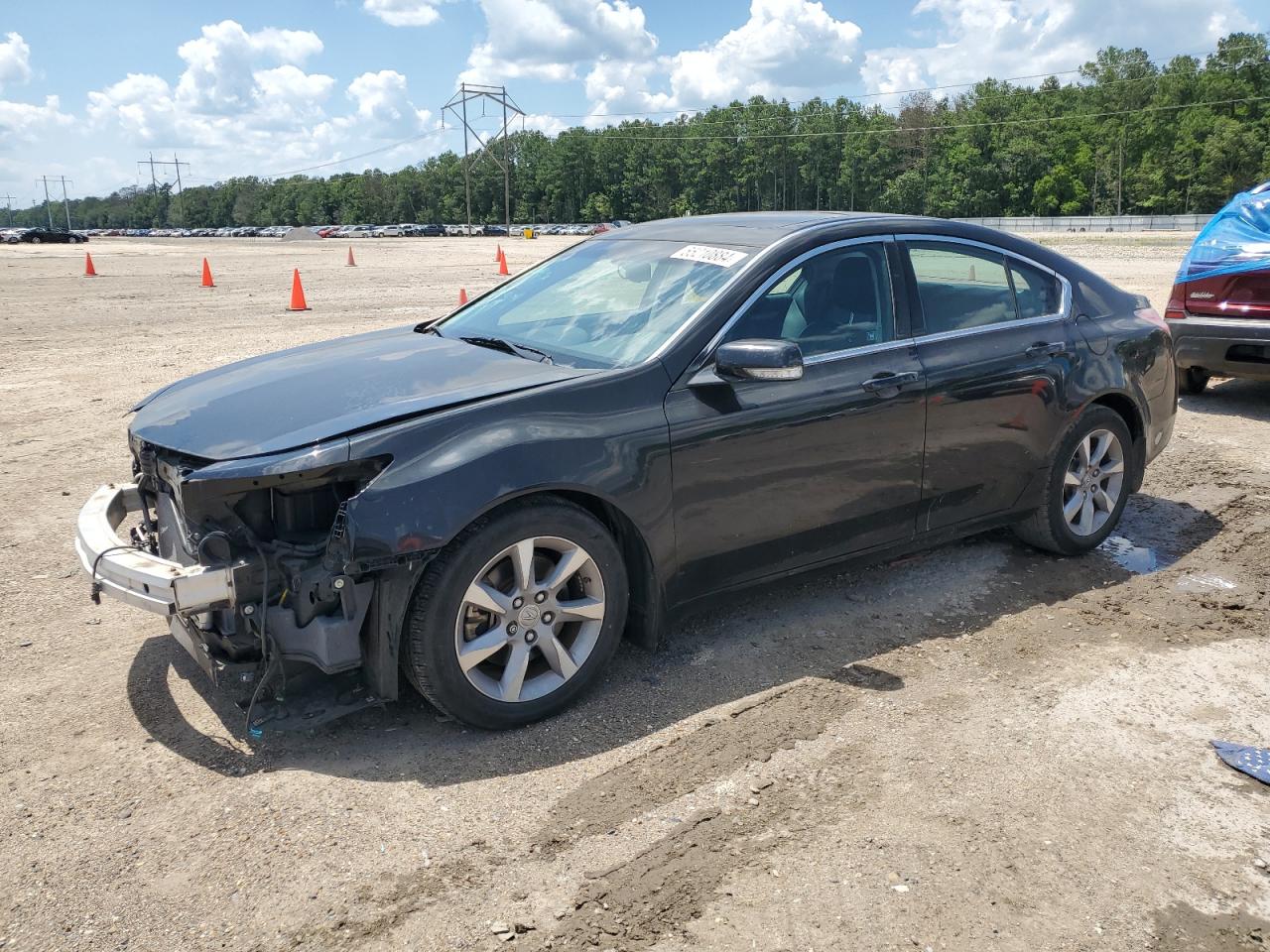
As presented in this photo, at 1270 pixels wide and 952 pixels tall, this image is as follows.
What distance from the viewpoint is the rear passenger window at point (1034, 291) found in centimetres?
505

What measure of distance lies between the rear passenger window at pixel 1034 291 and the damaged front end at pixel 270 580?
130 inches

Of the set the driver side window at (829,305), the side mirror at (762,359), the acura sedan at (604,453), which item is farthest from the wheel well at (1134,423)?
the side mirror at (762,359)

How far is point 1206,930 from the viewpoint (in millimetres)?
2668

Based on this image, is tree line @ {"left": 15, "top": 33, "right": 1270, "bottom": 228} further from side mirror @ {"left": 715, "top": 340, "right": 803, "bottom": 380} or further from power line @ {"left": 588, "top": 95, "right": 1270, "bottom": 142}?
side mirror @ {"left": 715, "top": 340, "right": 803, "bottom": 380}

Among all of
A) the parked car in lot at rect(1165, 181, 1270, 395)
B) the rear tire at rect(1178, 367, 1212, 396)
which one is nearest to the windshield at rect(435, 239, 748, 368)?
the parked car in lot at rect(1165, 181, 1270, 395)

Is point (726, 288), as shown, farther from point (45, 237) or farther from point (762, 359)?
point (45, 237)

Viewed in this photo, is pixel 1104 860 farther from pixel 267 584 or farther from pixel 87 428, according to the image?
pixel 87 428

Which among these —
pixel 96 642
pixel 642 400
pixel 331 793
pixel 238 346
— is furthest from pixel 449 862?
pixel 238 346

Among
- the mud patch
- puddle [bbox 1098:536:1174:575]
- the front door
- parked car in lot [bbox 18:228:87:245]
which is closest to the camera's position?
the mud patch

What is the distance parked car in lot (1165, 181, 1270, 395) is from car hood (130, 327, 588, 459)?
21.7 feet

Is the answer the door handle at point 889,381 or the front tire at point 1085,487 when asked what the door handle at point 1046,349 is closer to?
the front tire at point 1085,487

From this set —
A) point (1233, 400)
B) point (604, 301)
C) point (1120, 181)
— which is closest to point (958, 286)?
point (604, 301)

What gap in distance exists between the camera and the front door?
391cm

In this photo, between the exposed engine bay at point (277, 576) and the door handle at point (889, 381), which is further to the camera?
the door handle at point (889, 381)
